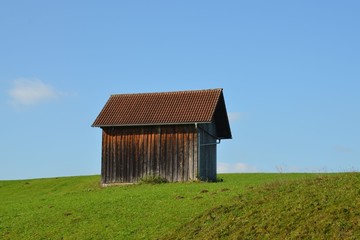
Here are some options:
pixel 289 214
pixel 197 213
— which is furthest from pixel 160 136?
pixel 289 214

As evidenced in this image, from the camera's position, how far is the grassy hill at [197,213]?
19953 mm

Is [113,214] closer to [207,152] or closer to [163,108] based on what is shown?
[163,108]

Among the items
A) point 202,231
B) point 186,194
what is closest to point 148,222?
point 202,231

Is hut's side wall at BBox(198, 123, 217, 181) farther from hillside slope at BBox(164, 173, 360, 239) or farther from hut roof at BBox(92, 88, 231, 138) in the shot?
hillside slope at BBox(164, 173, 360, 239)

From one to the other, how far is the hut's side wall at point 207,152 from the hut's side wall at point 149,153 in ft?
3.68

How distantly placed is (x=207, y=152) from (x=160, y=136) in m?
4.39

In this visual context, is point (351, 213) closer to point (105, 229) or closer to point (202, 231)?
point (202, 231)

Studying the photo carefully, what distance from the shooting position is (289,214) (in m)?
20.5

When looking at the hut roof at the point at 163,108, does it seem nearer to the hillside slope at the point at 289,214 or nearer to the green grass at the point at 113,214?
the green grass at the point at 113,214

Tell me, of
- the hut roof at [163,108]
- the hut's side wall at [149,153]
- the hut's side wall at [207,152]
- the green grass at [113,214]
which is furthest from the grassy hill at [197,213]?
the hut's side wall at [207,152]

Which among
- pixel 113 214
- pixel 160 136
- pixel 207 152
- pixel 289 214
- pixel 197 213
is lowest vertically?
pixel 113 214

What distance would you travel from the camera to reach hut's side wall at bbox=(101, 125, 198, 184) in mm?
42469

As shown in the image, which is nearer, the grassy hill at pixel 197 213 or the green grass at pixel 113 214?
the grassy hill at pixel 197 213

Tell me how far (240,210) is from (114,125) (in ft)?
75.2
